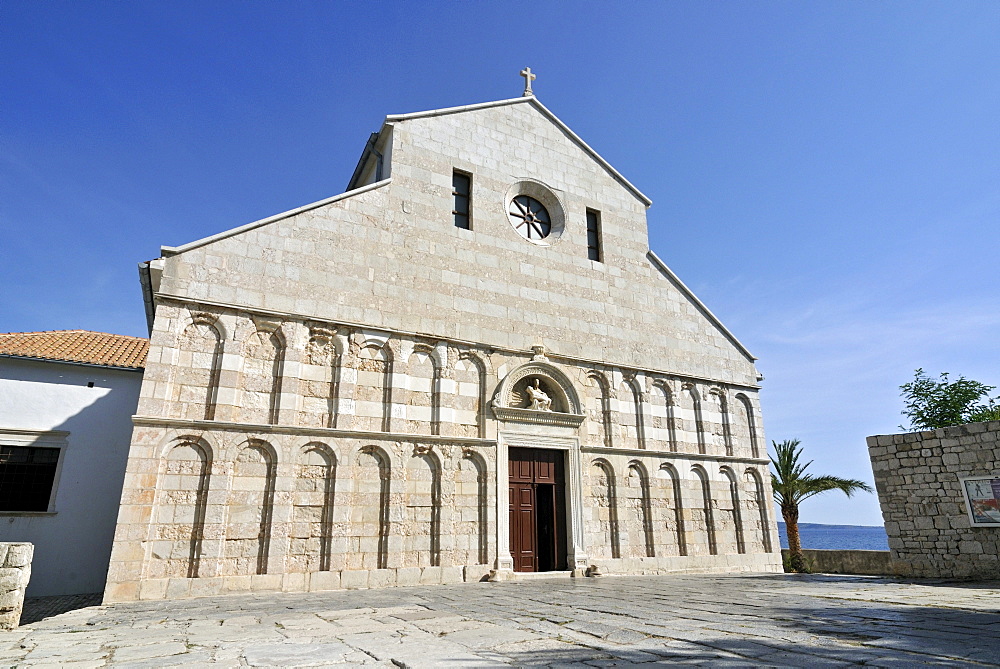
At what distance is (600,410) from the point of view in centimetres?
1430

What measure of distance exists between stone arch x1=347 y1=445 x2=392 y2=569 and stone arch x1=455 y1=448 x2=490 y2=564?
5.05 ft

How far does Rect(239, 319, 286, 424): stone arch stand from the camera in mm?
10562

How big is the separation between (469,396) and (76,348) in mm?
9683

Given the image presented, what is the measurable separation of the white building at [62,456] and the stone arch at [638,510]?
444 inches

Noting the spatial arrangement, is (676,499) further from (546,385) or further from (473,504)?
(473,504)

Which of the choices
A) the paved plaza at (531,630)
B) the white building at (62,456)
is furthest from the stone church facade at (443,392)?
the white building at (62,456)

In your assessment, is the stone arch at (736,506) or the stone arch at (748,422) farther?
the stone arch at (748,422)

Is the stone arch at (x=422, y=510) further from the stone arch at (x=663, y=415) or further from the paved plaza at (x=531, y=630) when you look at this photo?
the stone arch at (x=663, y=415)

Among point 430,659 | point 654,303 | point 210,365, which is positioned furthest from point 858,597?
point 210,365

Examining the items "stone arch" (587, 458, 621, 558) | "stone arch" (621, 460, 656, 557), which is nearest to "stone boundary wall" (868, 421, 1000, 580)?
"stone arch" (621, 460, 656, 557)

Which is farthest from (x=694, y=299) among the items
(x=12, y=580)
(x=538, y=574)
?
(x=12, y=580)

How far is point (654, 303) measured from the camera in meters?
16.0

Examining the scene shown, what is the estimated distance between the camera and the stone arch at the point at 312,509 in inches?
403

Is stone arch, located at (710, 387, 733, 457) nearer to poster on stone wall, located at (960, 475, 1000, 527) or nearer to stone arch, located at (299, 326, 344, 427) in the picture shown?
poster on stone wall, located at (960, 475, 1000, 527)
